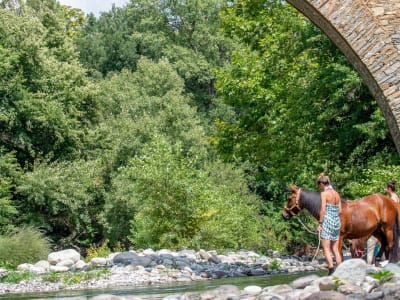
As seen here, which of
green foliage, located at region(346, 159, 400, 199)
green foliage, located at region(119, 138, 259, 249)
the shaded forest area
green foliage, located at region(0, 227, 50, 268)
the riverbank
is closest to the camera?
the riverbank

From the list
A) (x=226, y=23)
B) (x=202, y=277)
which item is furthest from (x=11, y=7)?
(x=202, y=277)

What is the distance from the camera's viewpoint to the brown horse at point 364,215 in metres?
12.9

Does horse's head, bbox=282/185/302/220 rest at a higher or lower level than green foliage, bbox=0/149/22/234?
lower

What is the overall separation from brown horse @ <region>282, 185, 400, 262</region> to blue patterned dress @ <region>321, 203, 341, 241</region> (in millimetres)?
514

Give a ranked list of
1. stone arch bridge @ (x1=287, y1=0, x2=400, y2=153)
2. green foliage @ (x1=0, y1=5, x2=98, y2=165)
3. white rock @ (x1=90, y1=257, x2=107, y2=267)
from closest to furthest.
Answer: stone arch bridge @ (x1=287, y1=0, x2=400, y2=153)
white rock @ (x1=90, y1=257, x2=107, y2=267)
green foliage @ (x1=0, y1=5, x2=98, y2=165)

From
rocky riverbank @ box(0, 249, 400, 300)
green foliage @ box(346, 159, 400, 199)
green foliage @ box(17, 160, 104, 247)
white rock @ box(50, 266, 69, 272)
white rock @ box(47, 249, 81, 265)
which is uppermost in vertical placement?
green foliage @ box(17, 160, 104, 247)

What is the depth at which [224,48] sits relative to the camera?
49031 mm

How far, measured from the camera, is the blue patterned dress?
11.9 m

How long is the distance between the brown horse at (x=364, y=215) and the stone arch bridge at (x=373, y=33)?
1619 mm

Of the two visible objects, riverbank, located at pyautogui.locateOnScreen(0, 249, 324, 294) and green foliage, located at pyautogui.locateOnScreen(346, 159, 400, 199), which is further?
green foliage, located at pyautogui.locateOnScreen(346, 159, 400, 199)

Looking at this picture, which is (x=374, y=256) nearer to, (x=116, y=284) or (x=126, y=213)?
(x=116, y=284)

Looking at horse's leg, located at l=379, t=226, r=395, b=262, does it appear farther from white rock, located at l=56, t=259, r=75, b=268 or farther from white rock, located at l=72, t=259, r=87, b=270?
white rock, located at l=56, t=259, r=75, b=268

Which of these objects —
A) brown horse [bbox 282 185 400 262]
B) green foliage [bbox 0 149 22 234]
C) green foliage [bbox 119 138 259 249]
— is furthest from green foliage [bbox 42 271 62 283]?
green foliage [bbox 0 149 22 234]

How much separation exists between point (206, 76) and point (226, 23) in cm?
2202
